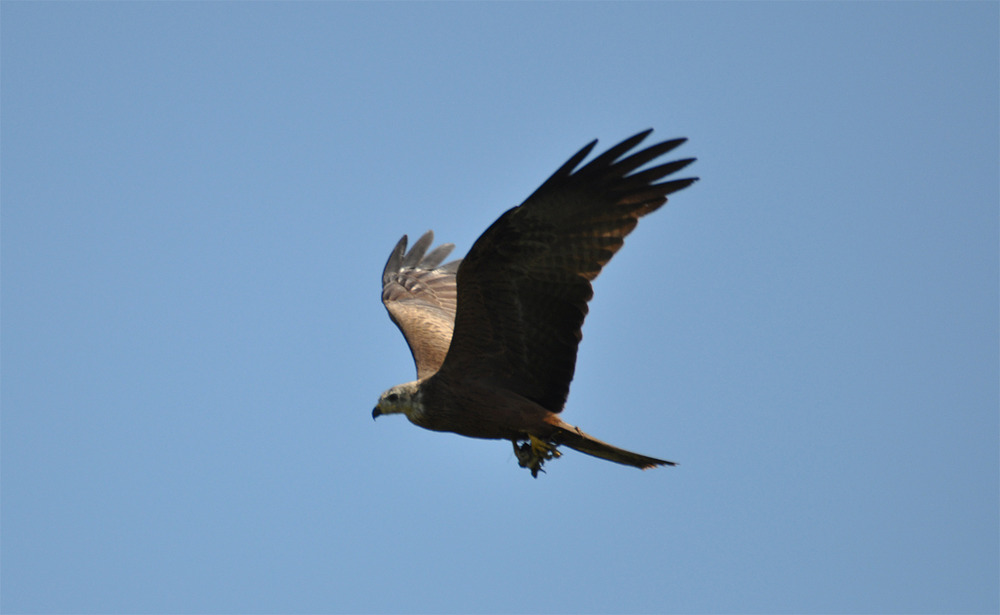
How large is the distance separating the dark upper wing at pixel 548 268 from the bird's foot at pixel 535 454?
0.93 feet

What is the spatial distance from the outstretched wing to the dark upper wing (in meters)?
1.09

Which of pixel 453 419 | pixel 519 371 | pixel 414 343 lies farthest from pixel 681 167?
pixel 414 343

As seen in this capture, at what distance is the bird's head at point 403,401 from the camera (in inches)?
356

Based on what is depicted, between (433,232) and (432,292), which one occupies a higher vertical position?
(433,232)

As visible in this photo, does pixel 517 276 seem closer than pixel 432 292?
Yes

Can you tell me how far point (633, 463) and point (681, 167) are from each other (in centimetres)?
216

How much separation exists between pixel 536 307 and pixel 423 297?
3583 mm

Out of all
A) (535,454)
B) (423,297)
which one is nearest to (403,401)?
(535,454)

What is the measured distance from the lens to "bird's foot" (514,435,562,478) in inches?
348

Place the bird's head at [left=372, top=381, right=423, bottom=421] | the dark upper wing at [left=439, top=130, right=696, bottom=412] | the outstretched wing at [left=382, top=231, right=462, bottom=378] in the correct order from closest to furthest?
1. the dark upper wing at [left=439, top=130, right=696, bottom=412]
2. the bird's head at [left=372, top=381, right=423, bottom=421]
3. the outstretched wing at [left=382, top=231, right=462, bottom=378]

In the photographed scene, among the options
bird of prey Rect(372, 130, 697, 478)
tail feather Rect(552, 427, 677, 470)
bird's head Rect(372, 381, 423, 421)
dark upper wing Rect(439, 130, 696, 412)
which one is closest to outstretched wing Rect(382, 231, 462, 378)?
bird's head Rect(372, 381, 423, 421)

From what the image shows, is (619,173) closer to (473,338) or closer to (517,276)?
(517,276)

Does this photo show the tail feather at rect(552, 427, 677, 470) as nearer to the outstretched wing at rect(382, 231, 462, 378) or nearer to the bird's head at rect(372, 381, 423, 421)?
the bird's head at rect(372, 381, 423, 421)

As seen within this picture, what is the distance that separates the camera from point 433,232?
12773mm
